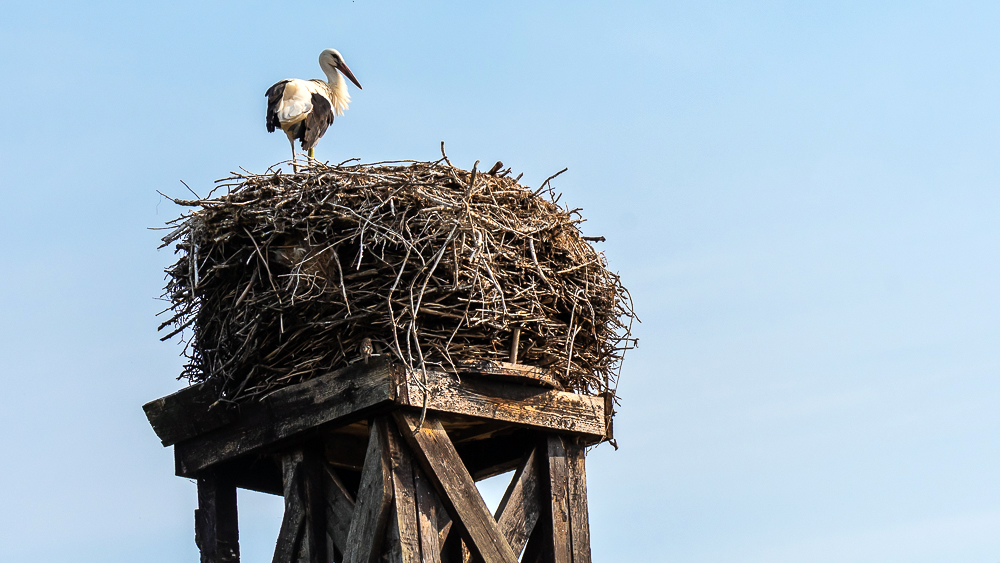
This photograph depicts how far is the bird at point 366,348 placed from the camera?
4.71 metres

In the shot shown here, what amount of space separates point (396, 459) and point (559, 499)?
0.77 meters

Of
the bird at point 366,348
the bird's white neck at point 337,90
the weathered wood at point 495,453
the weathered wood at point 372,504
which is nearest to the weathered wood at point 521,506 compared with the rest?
the weathered wood at point 495,453

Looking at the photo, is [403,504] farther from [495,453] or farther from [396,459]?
[495,453]

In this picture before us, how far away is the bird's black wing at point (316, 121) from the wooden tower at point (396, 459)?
14.0 feet

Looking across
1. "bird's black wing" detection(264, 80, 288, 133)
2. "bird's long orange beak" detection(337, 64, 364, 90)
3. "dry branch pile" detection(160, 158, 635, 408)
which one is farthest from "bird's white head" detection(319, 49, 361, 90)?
"dry branch pile" detection(160, 158, 635, 408)

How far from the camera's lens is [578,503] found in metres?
5.07

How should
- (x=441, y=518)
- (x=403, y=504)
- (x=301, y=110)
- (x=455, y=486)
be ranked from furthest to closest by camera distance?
(x=301, y=110)
(x=441, y=518)
(x=455, y=486)
(x=403, y=504)

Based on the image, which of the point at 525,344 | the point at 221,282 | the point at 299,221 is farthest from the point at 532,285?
the point at 221,282

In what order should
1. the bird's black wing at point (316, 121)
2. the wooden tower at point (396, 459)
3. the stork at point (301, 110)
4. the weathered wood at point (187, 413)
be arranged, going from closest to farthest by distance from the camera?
the wooden tower at point (396, 459)
the weathered wood at point (187, 413)
the stork at point (301, 110)
the bird's black wing at point (316, 121)

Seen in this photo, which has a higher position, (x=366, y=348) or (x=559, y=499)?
(x=366, y=348)

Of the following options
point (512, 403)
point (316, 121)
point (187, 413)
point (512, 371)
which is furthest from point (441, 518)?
point (316, 121)

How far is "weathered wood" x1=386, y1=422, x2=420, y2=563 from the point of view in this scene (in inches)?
177

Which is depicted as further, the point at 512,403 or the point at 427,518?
the point at 512,403

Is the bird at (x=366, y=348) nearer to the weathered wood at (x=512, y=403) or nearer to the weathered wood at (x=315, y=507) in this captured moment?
the weathered wood at (x=512, y=403)
